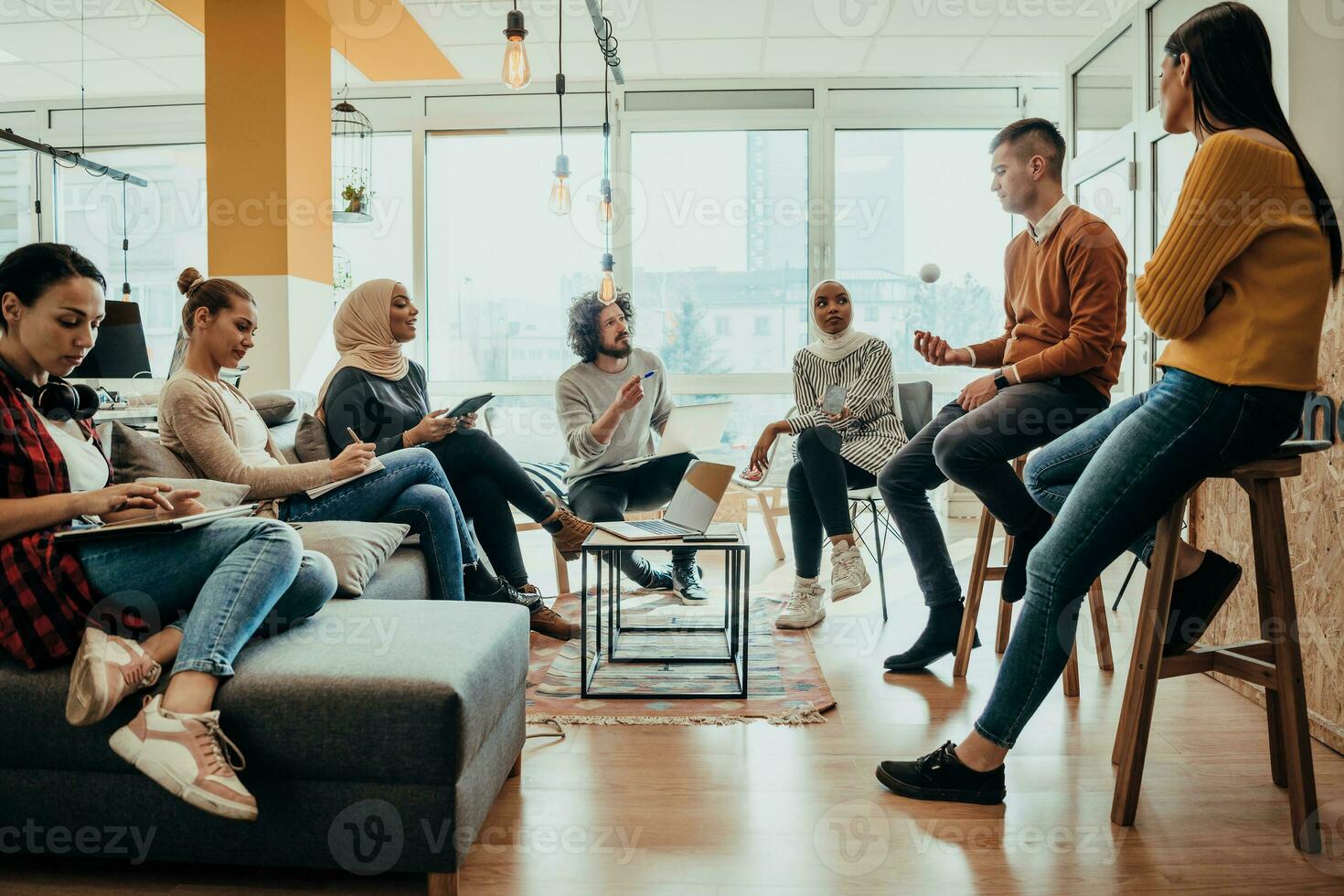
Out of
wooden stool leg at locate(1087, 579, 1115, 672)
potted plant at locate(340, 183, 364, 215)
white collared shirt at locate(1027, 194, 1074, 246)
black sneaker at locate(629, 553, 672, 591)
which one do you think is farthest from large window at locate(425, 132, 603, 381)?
wooden stool leg at locate(1087, 579, 1115, 672)

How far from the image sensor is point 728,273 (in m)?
5.88

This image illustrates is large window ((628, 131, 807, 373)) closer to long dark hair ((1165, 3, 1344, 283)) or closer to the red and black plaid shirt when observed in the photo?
long dark hair ((1165, 3, 1344, 283))

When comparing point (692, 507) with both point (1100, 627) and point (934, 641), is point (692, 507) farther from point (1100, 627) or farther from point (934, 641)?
point (1100, 627)

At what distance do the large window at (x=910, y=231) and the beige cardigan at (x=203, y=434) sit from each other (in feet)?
13.9

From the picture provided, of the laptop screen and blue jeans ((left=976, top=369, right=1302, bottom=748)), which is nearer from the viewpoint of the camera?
blue jeans ((left=976, top=369, right=1302, bottom=748))

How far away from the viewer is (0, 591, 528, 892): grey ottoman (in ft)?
4.59

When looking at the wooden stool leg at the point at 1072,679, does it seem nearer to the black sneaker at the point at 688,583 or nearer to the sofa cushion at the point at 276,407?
the black sneaker at the point at 688,583

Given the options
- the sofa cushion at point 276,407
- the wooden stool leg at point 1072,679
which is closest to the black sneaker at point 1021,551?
the wooden stool leg at point 1072,679

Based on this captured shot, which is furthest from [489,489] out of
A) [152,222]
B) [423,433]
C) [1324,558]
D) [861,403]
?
[152,222]

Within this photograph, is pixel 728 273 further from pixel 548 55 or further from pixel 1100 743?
pixel 1100 743

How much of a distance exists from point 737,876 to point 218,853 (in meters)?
0.83

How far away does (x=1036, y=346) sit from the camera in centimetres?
237

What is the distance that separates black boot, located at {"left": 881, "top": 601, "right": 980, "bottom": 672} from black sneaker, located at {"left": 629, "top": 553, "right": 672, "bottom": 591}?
3.81 feet

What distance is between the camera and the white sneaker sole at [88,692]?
1.38 metres
